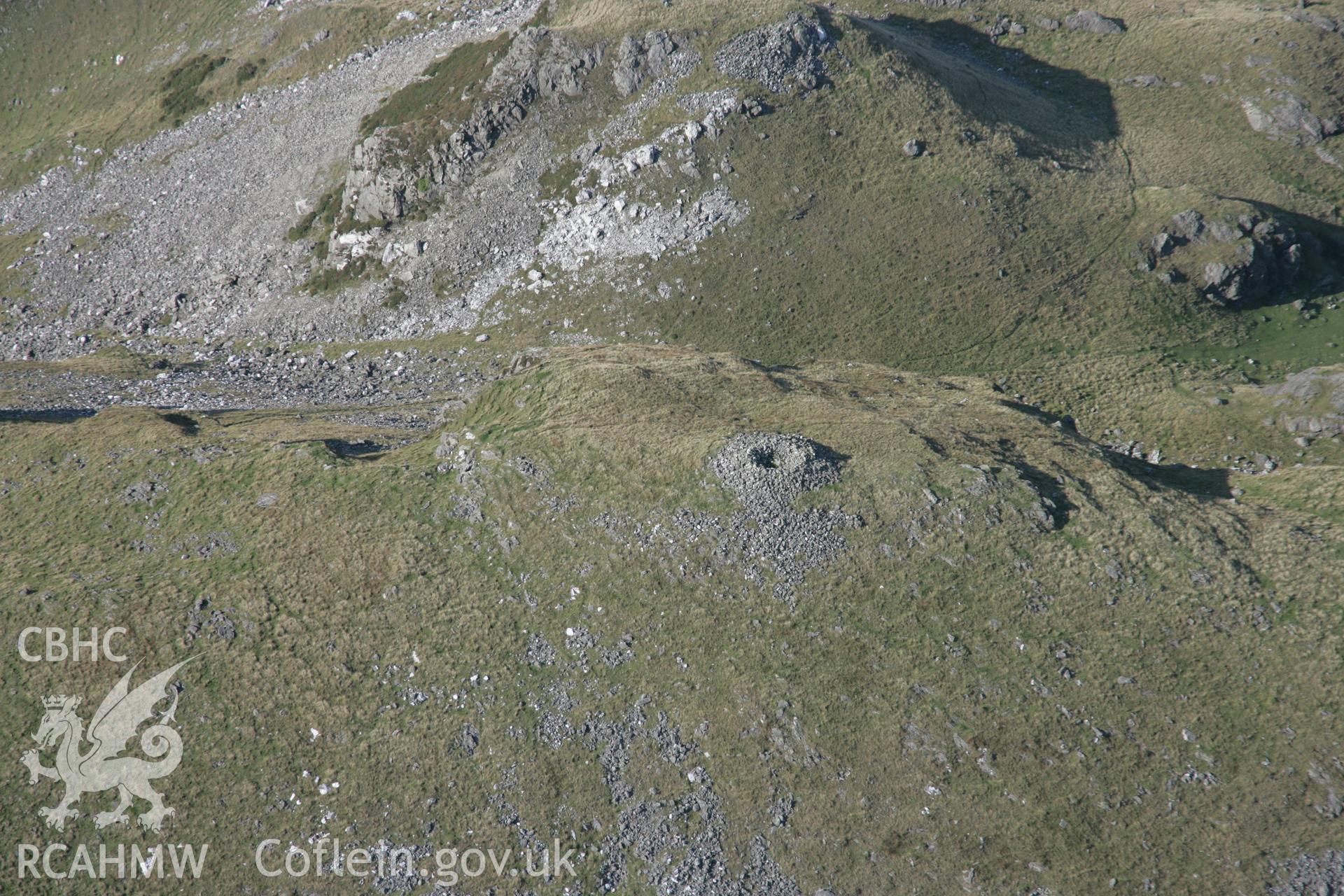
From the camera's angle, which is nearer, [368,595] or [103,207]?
[368,595]

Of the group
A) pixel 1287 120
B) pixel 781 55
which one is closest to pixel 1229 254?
pixel 1287 120

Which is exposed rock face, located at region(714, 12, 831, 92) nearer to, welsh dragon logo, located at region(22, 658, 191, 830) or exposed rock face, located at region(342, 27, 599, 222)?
exposed rock face, located at region(342, 27, 599, 222)

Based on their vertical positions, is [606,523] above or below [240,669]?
below

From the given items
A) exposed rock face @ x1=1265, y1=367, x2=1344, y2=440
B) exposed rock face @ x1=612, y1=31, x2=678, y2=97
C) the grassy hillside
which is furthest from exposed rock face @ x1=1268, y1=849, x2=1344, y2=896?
exposed rock face @ x1=612, y1=31, x2=678, y2=97

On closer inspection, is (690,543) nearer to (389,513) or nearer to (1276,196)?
(389,513)

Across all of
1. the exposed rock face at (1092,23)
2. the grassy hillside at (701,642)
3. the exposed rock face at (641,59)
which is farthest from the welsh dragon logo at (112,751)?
the exposed rock face at (1092,23)

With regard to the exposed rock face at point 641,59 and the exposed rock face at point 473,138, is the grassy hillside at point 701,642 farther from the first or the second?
the exposed rock face at point 641,59

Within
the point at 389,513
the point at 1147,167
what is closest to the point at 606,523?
the point at 389,513
